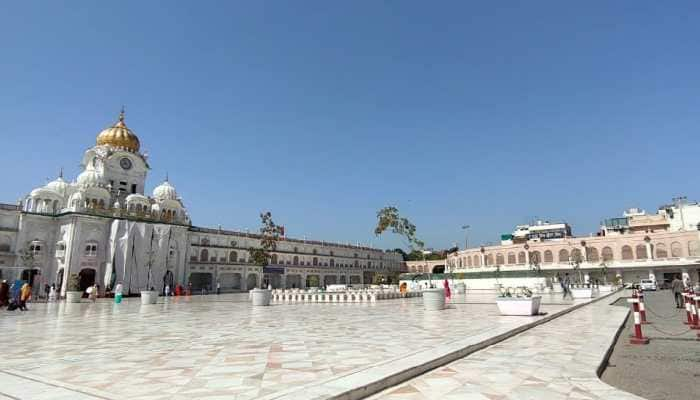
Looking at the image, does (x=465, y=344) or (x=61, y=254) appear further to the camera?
(x=61, y=254)

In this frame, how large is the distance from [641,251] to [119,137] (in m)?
69.7

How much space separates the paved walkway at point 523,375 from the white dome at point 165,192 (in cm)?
4881

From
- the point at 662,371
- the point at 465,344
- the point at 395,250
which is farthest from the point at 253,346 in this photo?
the point at 395,250

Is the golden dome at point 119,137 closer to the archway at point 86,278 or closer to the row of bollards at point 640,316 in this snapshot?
the archway at point 86,278

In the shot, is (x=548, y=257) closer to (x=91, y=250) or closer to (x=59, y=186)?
(x=91, y=250)

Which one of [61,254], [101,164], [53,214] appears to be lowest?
[61,254]

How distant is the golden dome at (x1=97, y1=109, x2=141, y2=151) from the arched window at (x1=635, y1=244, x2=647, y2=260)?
2666 inches

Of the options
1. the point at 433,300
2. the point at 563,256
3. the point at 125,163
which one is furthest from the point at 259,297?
the point at 563,256

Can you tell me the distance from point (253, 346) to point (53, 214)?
4241 cm

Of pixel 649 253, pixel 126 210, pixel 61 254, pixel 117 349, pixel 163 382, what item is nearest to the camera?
pixel 163 382

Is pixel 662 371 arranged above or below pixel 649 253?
below

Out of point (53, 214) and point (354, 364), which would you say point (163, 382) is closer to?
point (354, 364)

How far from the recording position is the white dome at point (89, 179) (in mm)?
43500

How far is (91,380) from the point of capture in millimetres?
5527
